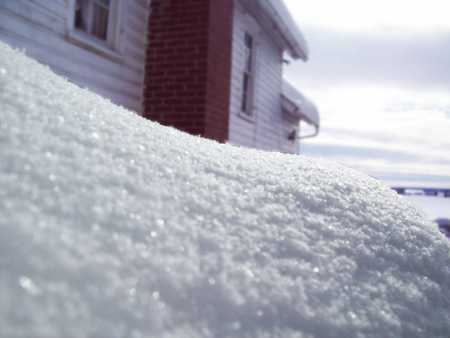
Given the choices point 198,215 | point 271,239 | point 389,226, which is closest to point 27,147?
point 198,215

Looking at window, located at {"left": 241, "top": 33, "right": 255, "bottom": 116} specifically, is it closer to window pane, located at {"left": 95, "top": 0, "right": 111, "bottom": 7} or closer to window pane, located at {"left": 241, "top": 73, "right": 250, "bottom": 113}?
window pane, located at {"left": 241, "top": 73, "right": 250, "bottom": 113}

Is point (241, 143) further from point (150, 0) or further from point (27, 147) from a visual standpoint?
point (27, 147)

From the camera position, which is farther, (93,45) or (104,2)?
(104,2)

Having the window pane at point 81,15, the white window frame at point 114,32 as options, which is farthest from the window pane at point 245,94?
the window pane at point 81,15

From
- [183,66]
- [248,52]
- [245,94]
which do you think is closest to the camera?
[183,66]

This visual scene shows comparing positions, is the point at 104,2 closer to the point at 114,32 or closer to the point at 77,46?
the point at 114,32

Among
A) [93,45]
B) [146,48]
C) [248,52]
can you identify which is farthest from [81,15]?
[248,52]

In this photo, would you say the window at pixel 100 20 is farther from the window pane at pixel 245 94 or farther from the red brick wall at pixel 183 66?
the window pane at pixel 245 94
